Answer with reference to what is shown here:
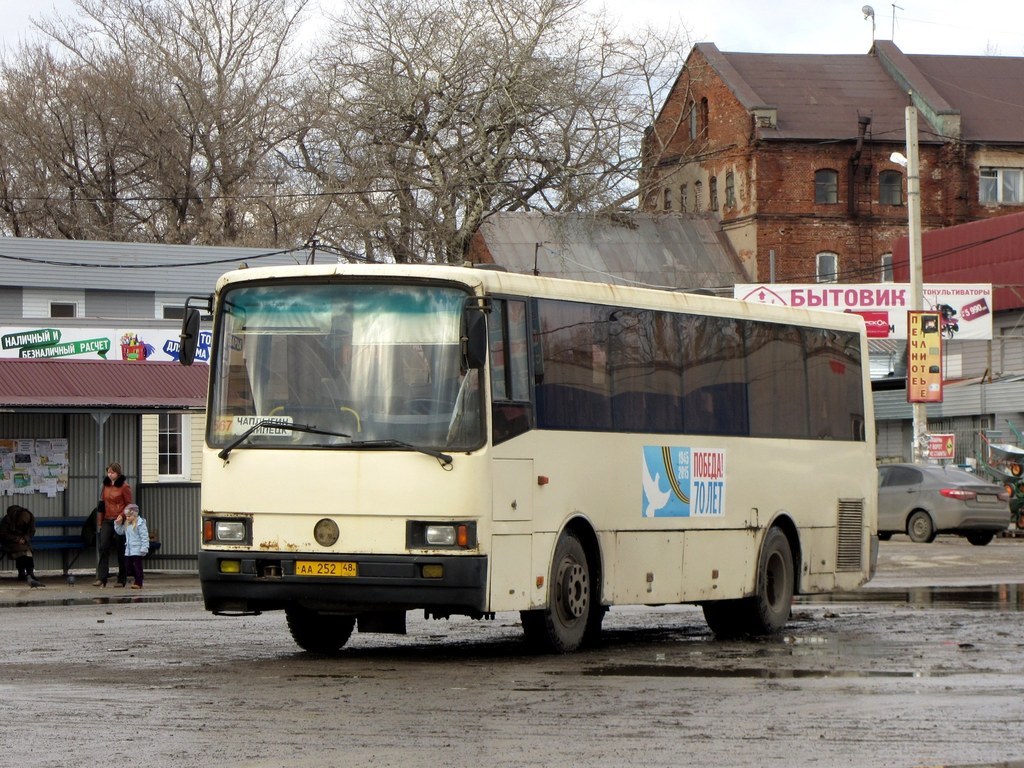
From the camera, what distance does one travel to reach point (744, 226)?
7394 centimetres

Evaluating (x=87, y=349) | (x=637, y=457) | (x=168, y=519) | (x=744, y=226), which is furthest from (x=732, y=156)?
(x=637, y=457)

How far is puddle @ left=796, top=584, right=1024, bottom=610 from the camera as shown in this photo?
19.8m

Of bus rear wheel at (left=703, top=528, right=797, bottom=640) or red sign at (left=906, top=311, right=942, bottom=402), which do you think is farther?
red sign at (left=906, top=311, right=942, bottom=402)

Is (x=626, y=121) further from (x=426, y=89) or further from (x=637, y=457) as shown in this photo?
(x=637, y=457)

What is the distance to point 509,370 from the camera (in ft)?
44.5

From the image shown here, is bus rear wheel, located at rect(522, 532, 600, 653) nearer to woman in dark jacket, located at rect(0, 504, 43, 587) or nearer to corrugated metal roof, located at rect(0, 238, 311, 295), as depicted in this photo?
woman in dark jacket, located at rect(0, 504, 43, 587)

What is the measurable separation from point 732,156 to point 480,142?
20.4 meters

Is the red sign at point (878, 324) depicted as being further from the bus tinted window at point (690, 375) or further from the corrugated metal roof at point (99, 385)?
the bus tinted window at point (690, 375)

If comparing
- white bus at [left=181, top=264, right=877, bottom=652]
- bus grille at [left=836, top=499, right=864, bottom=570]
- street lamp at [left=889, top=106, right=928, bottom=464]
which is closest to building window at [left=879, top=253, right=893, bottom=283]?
street lamp at [left=889, top=106, right=928, bottom=464]

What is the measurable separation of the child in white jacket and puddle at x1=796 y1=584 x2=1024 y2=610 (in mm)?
8588

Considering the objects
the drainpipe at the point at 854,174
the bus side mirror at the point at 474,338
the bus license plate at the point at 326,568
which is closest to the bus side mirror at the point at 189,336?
the bus license plate at the point at 326,568

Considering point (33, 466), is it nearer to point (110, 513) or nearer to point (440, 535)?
point (110, 513)

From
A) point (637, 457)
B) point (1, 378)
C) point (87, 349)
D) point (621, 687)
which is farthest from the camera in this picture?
point (87, 349)

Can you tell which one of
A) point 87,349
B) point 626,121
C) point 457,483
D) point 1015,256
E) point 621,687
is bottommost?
point 621,687
